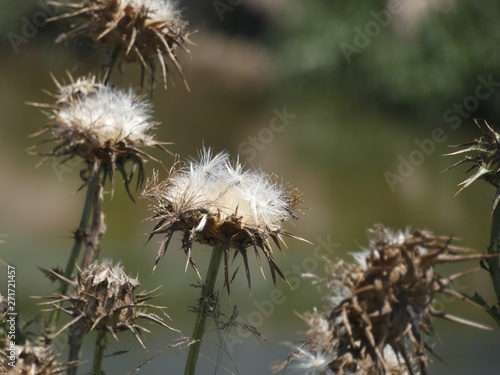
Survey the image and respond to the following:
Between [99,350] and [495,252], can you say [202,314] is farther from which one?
[495,252]

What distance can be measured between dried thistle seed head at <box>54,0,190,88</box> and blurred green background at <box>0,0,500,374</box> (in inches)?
67.1

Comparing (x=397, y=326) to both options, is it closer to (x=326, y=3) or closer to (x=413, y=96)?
(x=413, y=96)

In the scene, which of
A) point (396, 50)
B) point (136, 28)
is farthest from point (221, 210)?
point (396, 50)

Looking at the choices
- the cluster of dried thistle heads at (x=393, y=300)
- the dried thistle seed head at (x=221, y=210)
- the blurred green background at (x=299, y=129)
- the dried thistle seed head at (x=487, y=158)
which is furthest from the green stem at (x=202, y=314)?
the blurred green background at (x=299, y=129)

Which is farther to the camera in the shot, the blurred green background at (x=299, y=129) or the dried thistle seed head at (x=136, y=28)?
the blurred green background at (x=299, y=129)

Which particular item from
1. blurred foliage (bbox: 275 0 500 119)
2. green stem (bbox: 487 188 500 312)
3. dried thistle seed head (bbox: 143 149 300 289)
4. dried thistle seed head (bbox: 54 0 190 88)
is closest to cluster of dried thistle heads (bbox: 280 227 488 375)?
dried thistle seed head (bbox: 143 149 300 289)

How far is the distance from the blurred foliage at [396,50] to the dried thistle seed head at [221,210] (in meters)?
7.59

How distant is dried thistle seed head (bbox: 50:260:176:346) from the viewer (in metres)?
1.34

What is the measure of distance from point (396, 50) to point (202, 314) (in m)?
8.27

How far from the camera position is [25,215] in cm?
538

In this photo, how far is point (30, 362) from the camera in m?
1.22

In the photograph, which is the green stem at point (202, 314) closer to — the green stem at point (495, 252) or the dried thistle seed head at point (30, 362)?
the dried thistle seed head at point (30, 362)

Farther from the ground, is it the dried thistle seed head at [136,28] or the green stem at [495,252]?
the dried thistle seed head at [136,28]

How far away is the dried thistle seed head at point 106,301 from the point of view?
134 cm
